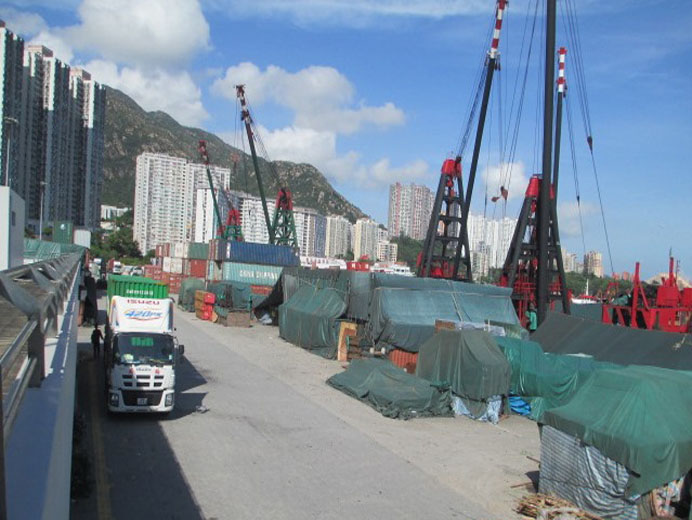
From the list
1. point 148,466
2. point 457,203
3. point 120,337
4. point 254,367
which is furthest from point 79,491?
point 457,203

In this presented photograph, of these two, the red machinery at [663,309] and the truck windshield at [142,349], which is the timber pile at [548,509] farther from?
the red machinery at [663,309]

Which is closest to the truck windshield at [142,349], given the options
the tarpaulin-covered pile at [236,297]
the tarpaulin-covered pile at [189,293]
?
the tarpaulin-covered pile at [236,297]

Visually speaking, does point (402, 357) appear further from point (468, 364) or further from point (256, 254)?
point (256, 254)

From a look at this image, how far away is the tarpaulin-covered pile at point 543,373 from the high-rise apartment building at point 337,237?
155135 mm

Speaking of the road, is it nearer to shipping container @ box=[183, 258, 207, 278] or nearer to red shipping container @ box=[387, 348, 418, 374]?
red shipping container @ box=[387, 348, 418, 374]

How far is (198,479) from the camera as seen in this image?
11.0 m

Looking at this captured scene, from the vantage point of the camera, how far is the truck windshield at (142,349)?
1449 centimetres

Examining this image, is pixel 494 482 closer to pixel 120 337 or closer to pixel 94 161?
pixel 120 337

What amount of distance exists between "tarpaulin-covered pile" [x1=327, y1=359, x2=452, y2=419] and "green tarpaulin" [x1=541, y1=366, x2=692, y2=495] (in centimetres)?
605

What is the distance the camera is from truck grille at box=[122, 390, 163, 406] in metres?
14.2

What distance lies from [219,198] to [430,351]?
390 feet

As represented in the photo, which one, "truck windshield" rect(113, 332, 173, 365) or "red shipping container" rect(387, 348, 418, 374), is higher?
"truck windshield" rect(113, 332, 173, 365)

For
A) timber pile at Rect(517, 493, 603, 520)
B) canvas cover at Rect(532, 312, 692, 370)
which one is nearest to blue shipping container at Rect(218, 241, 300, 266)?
canvas cover at Rect(532, 312, 692, 370)

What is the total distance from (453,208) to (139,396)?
32042 mm
